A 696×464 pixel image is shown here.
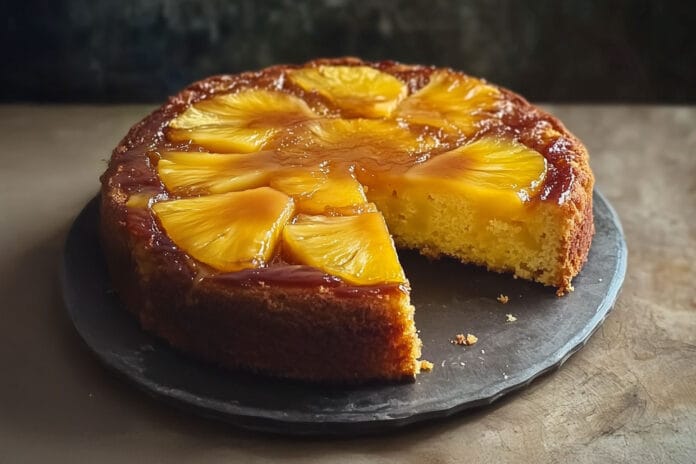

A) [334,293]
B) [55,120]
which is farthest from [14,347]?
[55,120]

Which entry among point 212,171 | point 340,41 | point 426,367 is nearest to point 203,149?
point 212,171

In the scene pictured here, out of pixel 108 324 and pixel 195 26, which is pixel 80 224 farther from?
pixel 195 26

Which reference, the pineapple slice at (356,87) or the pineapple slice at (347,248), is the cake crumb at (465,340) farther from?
the pineapple slice at (356,87)

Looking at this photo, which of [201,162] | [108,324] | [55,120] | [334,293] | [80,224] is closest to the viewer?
[334,293]

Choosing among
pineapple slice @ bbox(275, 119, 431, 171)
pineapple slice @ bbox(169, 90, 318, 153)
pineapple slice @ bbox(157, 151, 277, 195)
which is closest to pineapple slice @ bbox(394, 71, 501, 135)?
pineapple slice @ bbox(275, 119, 431, 171)

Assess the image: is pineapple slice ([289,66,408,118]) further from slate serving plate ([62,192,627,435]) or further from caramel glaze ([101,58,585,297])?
slate serving plate ([62,192,627,435])

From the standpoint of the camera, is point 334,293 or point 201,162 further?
point 201,162
